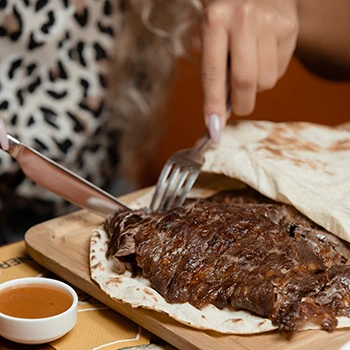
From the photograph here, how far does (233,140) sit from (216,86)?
191 millimetres

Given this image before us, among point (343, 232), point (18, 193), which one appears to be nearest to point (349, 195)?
point (343, 232)

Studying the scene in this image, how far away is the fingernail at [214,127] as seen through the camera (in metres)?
1.87

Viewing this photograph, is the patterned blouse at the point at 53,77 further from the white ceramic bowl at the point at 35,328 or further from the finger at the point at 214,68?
the white ceramic bowl at the point at 35,328

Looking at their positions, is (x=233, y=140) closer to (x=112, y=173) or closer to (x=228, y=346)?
(x=112, y=173)

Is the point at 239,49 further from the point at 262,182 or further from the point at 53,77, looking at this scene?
the point at 53,77

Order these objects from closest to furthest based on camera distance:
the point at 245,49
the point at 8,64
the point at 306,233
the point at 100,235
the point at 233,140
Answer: the point at 306,233, the point at 100,235, the point at 245,49, the point at 233,140, the point at 8,64

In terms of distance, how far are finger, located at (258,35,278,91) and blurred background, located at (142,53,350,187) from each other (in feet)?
5.59

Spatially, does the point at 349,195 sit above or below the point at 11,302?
above

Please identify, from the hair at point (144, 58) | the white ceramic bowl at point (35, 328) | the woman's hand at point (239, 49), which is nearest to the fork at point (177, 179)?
the woman's hand at point (239, 49)

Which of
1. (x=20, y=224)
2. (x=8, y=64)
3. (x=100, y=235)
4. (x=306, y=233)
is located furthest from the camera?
(x=20, y=224)

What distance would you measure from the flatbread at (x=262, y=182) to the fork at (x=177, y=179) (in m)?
0.05

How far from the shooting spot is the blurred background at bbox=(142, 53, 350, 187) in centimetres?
371

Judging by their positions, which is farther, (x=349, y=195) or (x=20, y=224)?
(x=20, y=224)

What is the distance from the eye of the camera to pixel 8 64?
210cm
